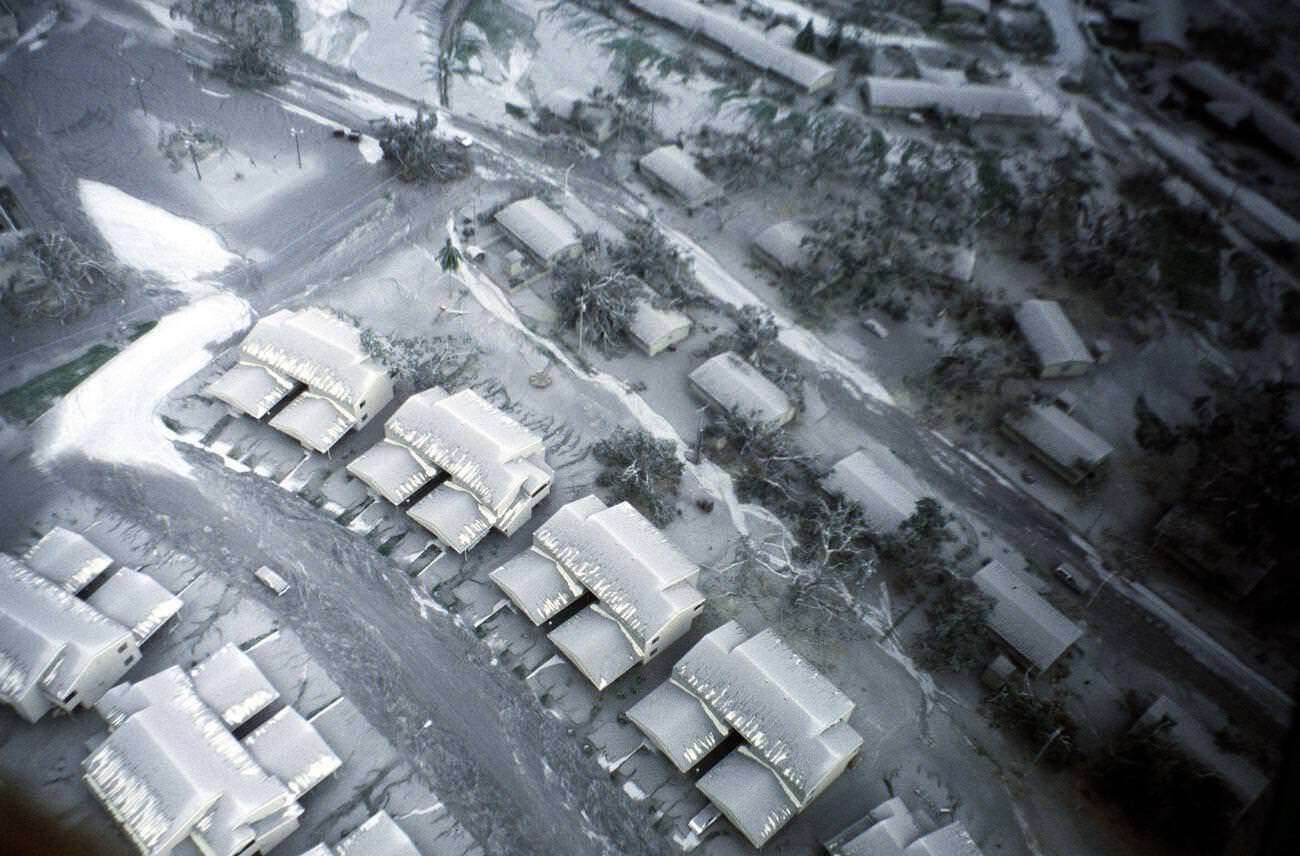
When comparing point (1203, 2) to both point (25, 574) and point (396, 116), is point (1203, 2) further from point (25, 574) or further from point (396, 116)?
point (25, 574)

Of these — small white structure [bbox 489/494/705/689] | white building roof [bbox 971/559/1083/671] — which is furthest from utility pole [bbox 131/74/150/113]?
white building roof [bbox 971/559/1083/671]

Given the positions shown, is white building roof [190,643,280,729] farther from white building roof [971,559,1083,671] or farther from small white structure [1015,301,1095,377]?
small white structure [1015,301,1095,377]

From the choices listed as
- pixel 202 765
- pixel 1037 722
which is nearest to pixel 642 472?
pixel 1037 722

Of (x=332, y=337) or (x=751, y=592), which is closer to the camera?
(x=751, y=592)

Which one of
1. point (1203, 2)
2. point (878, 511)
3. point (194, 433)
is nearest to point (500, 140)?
point (194, 433)

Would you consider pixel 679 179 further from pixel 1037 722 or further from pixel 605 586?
pixel 1037 722

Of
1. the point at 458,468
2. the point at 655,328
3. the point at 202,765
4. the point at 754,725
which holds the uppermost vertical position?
the point at 655,328
